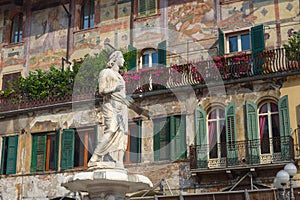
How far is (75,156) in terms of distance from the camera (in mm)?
21359

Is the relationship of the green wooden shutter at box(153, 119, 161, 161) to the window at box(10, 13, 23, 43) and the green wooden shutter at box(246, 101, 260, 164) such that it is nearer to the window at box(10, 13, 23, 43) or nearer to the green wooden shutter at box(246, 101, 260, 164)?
the green wooden shutter at box(246, 101, 260, 164)

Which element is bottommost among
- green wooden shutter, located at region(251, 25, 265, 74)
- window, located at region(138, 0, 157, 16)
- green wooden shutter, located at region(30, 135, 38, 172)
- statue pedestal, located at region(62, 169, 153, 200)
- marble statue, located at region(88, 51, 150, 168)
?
statue pedestal, located at region(62, 169, 153, 200)

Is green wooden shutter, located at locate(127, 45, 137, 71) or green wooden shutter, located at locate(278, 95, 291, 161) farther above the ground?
green wooden shutter, located at locate(127, 45, 137, 71)

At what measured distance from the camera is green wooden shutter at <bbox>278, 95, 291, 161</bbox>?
17.5 m

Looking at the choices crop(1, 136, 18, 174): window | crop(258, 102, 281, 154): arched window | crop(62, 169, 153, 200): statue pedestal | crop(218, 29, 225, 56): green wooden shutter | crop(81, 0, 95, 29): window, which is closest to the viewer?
crop(62, 169, 153, 200): statue pedestal

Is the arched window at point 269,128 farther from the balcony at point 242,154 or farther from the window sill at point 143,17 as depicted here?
the window sill at point 143,17

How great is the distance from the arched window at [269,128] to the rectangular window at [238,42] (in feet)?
9.27

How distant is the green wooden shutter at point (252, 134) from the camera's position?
58.5 ft

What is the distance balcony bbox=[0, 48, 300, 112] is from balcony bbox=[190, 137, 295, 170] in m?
2.28

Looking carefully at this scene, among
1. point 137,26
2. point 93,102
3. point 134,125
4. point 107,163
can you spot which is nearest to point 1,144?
point 93,102

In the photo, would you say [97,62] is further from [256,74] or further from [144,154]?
[256,74]

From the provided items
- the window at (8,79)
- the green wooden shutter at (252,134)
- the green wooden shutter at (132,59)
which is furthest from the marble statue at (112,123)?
the window at (8,79)

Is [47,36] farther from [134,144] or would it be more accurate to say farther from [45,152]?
[134,144]

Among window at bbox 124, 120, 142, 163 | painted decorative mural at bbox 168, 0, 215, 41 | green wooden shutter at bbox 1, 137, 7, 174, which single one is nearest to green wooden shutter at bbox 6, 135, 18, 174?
green wooden shutter at bbox 1, 137, 7, 174
